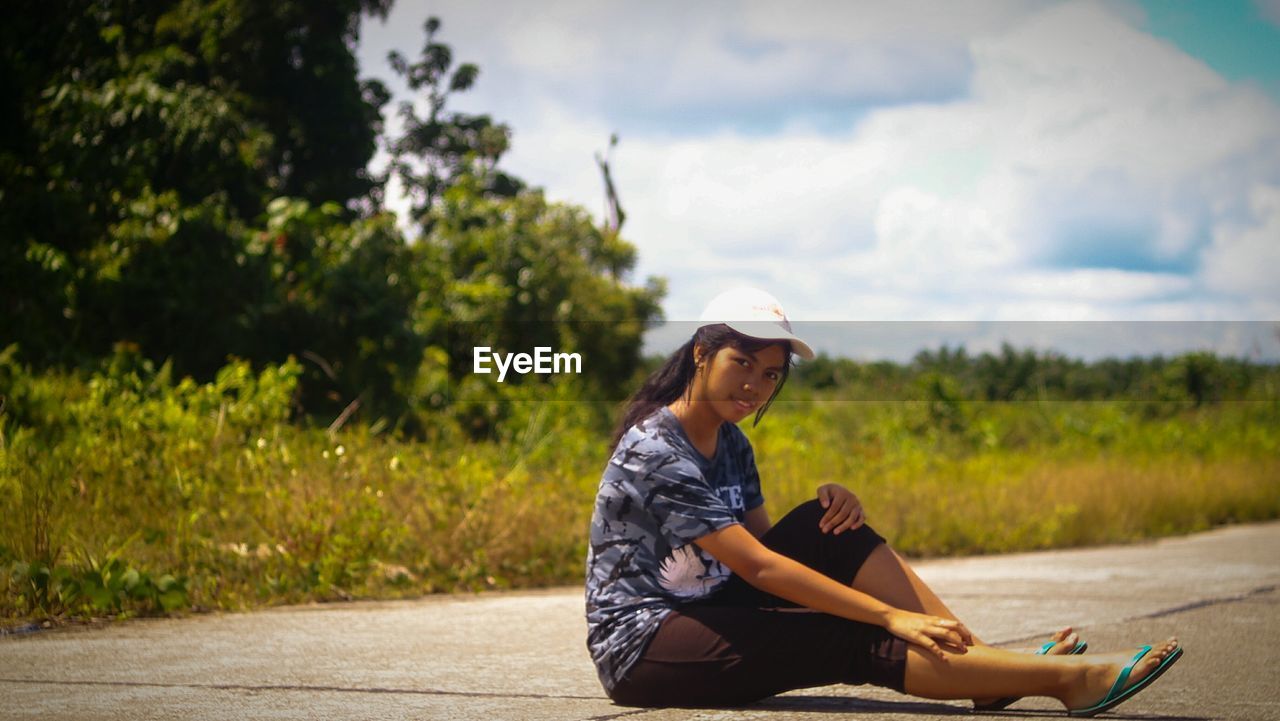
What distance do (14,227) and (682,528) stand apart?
386 inches

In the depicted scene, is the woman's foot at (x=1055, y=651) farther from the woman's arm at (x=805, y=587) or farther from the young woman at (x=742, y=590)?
the woman's arm at (x=805, y=587)

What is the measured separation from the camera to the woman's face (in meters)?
3.82

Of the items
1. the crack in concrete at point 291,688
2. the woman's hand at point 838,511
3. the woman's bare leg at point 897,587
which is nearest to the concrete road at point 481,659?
the crack in concrete at point 291,688

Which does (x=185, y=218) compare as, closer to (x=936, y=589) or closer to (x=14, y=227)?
(x=14, y=227)

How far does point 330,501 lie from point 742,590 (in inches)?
148

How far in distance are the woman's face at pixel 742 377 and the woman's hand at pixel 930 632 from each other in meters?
0.74

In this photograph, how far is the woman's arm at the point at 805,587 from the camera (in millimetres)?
3633

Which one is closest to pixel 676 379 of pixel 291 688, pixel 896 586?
pixel 896 586

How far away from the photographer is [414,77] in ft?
91.2

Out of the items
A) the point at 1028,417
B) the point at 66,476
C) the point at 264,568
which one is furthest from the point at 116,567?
the point at 1028,417

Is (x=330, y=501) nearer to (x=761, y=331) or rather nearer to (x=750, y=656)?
(x=750, y=656)

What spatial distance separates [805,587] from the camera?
364cm

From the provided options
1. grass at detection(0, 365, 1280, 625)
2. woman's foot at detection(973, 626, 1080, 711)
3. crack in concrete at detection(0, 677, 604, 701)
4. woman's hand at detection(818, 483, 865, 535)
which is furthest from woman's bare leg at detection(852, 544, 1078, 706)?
grass at detection(0, 365, 1280, 625)

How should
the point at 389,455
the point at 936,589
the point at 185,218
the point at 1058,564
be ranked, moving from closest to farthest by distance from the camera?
the point at 936,589, the point at 389,455, the point at 1058,564, the point at 185,218
